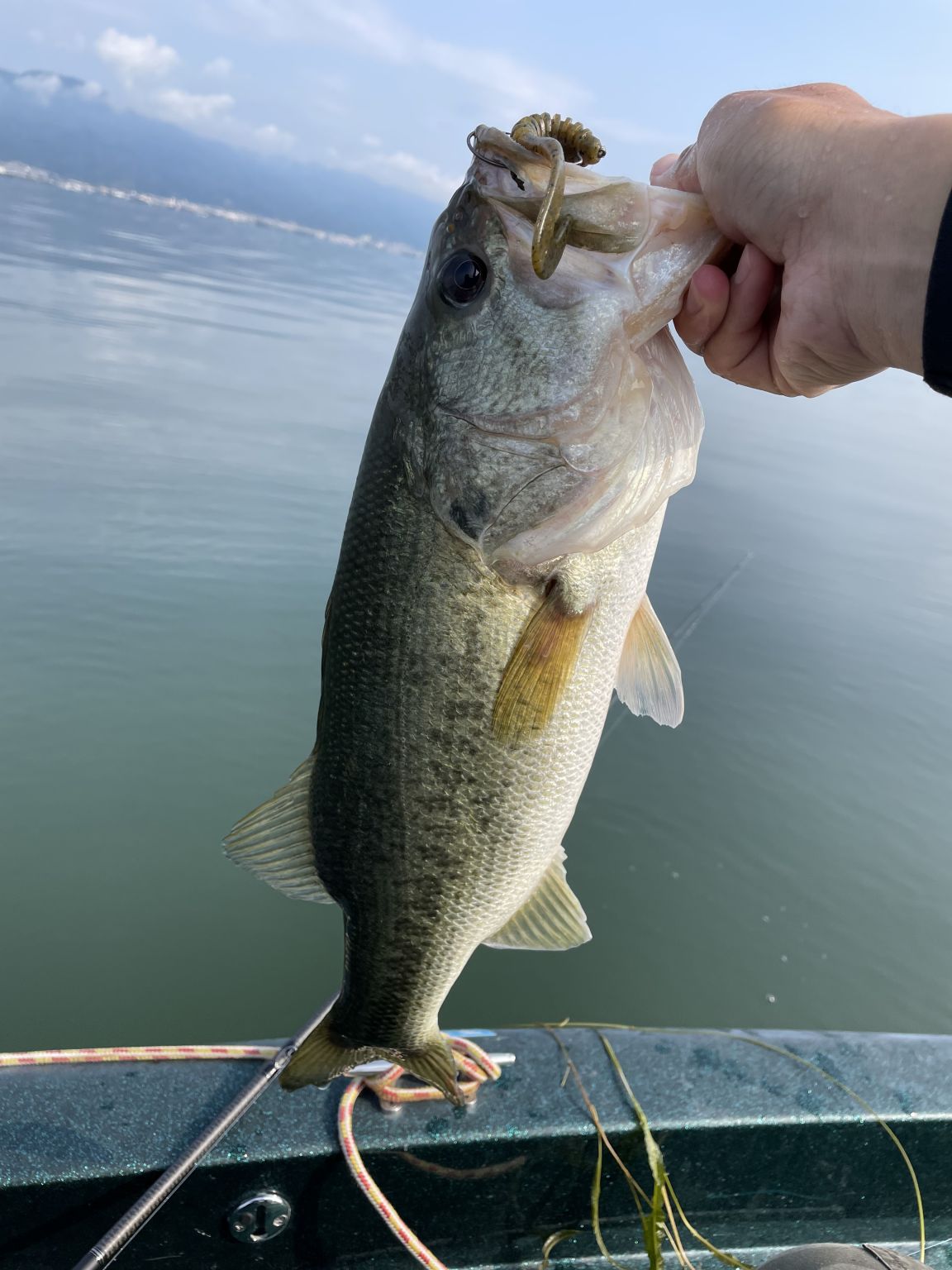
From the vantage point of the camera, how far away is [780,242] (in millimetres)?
1563

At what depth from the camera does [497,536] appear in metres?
1.64

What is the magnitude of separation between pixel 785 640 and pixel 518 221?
21.0 feet

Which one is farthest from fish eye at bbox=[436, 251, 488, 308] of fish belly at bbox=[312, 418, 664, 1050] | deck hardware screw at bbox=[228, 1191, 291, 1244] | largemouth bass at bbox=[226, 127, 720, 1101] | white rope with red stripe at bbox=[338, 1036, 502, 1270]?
deck hardware screw at bbox=[228, 1191, 291, 1244]

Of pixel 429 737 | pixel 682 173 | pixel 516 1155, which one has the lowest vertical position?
pixel 516 1155

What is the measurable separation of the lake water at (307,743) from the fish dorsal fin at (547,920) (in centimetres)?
232

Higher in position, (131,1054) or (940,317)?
(940,317)

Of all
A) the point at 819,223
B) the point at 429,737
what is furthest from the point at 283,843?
the point at 819,223

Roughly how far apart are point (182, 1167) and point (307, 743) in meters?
3.61

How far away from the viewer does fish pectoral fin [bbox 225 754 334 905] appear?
1946 mm

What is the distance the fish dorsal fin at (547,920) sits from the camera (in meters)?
2.04

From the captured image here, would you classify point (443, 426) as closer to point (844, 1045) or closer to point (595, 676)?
point (595, 676)

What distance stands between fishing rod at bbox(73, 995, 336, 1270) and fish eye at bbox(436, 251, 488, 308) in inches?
62.2

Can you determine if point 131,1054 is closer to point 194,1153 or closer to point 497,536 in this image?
point 194,1153

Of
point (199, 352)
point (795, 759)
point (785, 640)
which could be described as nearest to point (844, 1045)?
point (795, 759)
